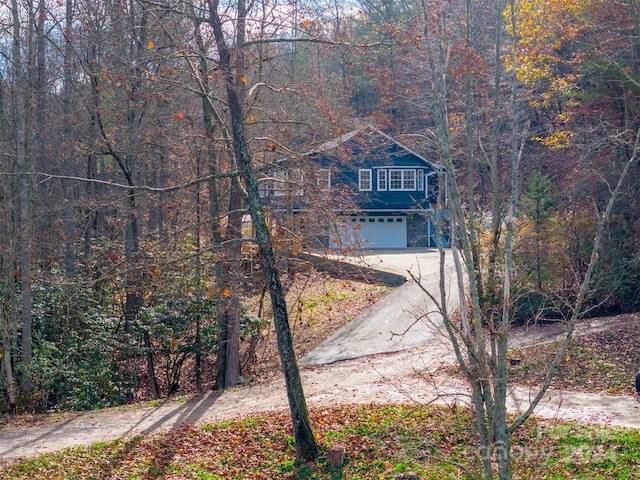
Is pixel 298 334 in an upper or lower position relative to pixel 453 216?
lower

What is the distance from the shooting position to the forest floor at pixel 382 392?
11.8m

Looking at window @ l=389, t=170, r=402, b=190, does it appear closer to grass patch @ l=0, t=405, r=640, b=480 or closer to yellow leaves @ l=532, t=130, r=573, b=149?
yellow leaves @ l=532, t=130, r=573, b=149

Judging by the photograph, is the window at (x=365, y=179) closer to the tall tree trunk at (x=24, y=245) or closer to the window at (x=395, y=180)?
the window at (x=395, y=180)

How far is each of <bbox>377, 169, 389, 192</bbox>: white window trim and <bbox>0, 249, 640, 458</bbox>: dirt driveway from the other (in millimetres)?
22750

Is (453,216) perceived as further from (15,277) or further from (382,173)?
(382,173)

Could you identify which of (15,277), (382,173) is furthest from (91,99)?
(382,173)

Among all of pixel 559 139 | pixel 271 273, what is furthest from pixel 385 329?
pixel 271 273

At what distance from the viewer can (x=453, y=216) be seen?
22.8 ft

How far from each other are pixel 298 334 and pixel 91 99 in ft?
28.5

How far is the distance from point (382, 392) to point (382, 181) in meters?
26.8

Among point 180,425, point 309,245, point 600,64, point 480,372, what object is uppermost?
point 600,64

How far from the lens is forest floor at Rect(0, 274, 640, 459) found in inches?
466

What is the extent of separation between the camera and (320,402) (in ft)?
44.8

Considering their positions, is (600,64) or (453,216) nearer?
(453,216)
